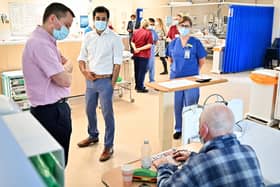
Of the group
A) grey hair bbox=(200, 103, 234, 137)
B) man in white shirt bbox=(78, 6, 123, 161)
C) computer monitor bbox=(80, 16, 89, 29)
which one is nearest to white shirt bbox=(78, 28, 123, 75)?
man in white shirt bbox=(78, 6, 123, 161)

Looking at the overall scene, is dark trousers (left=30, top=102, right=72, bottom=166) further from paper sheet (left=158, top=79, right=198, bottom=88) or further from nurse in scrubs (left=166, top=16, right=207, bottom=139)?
nurse in scrubs (left=166, top=16, right=207, bottom=139)

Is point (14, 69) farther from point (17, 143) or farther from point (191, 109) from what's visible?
point (17, 143)

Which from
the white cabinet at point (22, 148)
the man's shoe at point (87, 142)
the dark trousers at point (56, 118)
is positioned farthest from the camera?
the man's shoe at point (87, 142)

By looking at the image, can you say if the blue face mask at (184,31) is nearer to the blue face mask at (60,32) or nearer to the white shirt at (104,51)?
the white shirt at (104,51)

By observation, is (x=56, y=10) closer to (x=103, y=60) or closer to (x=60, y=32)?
(x=60, y=32)

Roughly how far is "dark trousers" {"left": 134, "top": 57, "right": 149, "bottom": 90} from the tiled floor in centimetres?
25

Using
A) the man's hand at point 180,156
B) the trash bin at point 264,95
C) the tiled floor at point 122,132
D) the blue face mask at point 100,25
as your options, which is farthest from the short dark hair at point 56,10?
the trash bin at point 264,95

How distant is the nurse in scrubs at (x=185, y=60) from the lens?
375 centimetres

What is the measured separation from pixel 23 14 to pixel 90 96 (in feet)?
19.1

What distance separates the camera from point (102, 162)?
10.7 feet

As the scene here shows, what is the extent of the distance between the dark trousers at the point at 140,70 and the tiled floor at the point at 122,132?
251 millimetres

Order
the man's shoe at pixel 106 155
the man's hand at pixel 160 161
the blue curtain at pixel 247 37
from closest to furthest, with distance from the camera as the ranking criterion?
1. the man's hand at pixel 160 161
2. the man's shoe at pixel 106 155
3. the blue curtain at pixel 247 37

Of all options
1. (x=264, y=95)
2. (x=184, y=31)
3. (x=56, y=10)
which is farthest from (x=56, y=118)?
(x=264, y=95)

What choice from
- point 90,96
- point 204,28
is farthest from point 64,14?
point 204,28
